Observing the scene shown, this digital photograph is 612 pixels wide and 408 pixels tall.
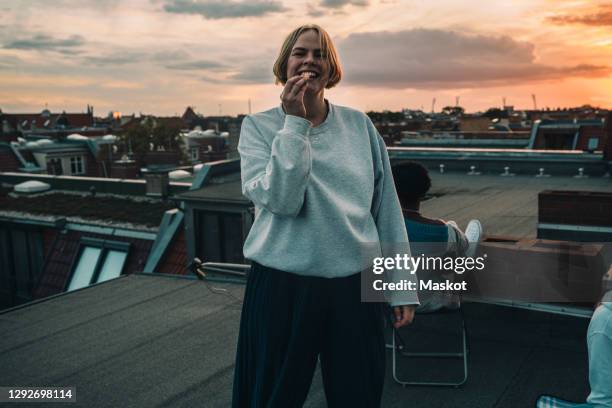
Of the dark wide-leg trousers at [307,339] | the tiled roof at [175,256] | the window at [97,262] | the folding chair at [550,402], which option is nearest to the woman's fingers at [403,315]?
the dark wide-leg trousers at [307,339]

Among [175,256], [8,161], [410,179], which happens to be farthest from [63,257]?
[8,161]

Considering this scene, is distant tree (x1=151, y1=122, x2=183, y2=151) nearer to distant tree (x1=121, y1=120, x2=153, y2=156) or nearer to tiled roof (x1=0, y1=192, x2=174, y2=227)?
distant tree (x1=121, y1=120, x2=153, y2=156)

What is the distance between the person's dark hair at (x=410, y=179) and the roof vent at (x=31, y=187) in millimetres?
18984

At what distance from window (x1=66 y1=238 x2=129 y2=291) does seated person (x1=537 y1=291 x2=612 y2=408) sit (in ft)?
42.0

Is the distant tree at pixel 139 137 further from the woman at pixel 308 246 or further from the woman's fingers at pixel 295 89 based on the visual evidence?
the woman's fingers at pixel 295 89

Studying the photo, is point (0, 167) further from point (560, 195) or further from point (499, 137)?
point (560, 195)

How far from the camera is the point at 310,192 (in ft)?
6.71

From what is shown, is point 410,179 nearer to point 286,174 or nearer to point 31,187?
point 286,174

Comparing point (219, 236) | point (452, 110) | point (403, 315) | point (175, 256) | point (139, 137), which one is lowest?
point (175, 256)

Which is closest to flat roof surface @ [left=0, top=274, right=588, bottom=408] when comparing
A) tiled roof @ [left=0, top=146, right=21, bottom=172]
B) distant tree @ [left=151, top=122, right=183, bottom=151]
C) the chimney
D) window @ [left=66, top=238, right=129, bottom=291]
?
window @ [left=66, top=238, right=129, bottom=291]

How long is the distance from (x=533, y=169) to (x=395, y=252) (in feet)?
41.3

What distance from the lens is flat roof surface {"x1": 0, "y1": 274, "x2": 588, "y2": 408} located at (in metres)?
4.18

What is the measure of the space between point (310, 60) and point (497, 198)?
8794mm

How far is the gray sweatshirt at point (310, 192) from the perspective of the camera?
1957 millimetres
